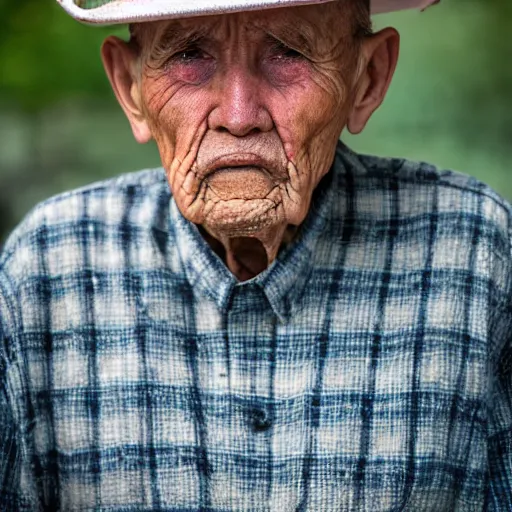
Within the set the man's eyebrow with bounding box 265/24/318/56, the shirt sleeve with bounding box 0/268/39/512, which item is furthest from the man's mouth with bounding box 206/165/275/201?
the shirt sleeve with bounding box 0/268/39/512

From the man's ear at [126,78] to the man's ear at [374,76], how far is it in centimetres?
47

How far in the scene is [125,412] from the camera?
7.20 feet

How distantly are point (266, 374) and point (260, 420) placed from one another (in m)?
0.10

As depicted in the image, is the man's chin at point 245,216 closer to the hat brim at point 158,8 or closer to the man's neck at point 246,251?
the man's neck at point 246,251

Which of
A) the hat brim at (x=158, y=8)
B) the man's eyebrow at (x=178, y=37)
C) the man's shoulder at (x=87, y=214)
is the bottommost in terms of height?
the man's shoulder at (x=87, y=214)

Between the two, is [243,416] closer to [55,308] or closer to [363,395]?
[363,395]

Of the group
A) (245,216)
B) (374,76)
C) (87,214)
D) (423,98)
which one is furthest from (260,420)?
(423,98)

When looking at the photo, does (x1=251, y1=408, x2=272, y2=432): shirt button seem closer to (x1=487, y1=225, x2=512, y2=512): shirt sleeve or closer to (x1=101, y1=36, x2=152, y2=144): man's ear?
(x1=487, y1=225, x2=512, y2=512): shirt sleeve

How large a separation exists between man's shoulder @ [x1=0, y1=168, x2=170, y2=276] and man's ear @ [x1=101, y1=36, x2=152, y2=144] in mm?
243

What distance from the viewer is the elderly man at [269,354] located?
215cm

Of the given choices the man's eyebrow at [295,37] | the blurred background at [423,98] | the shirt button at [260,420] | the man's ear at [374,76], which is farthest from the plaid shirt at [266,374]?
the blurred background at [423,98]

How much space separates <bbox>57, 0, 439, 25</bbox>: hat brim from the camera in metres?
1.75

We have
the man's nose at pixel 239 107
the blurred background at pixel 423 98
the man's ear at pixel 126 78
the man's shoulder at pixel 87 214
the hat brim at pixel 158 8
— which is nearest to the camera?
the hat brim at pixel 158 8

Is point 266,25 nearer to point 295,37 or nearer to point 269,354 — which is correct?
point 295,37
